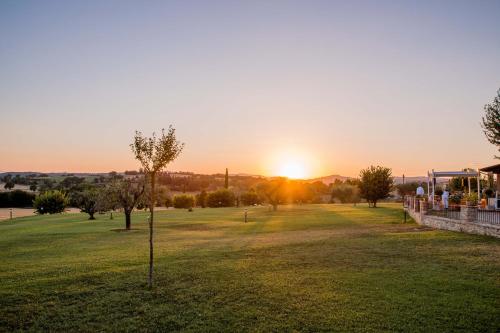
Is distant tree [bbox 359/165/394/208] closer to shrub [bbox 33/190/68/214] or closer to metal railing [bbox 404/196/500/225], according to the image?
metal railing [bbox 404/196/500/225]

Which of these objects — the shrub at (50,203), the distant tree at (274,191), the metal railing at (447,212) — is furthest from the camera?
the distant tree at (274,191)

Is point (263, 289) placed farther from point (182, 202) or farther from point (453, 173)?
point (182, 202)

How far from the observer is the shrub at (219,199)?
3268 inches

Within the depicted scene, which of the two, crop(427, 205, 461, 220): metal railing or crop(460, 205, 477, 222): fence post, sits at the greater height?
crop(460, 205, 477, 222): fence post

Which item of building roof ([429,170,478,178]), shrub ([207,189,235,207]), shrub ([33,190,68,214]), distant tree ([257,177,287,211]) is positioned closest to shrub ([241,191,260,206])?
shrub ([207,189,235,207])

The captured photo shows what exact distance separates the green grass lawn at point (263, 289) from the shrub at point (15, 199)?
72.1m

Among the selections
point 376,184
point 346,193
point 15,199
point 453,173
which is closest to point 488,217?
point 453,173

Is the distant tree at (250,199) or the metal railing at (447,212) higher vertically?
the metal railing at (447,212)

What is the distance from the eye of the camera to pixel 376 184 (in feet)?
219

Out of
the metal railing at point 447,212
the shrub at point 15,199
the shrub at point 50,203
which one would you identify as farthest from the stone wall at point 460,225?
the shrub at point 15,199

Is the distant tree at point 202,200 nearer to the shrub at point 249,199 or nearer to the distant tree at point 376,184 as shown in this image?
the shrub at point 249,199

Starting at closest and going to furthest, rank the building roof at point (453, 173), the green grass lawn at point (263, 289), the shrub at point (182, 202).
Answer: the green grass lawn at point (263, 289) → the building roof at point (453, 173) → the shrub at point (182, 202)

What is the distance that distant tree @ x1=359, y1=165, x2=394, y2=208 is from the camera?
66875mm

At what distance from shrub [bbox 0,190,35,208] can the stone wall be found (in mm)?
80096
